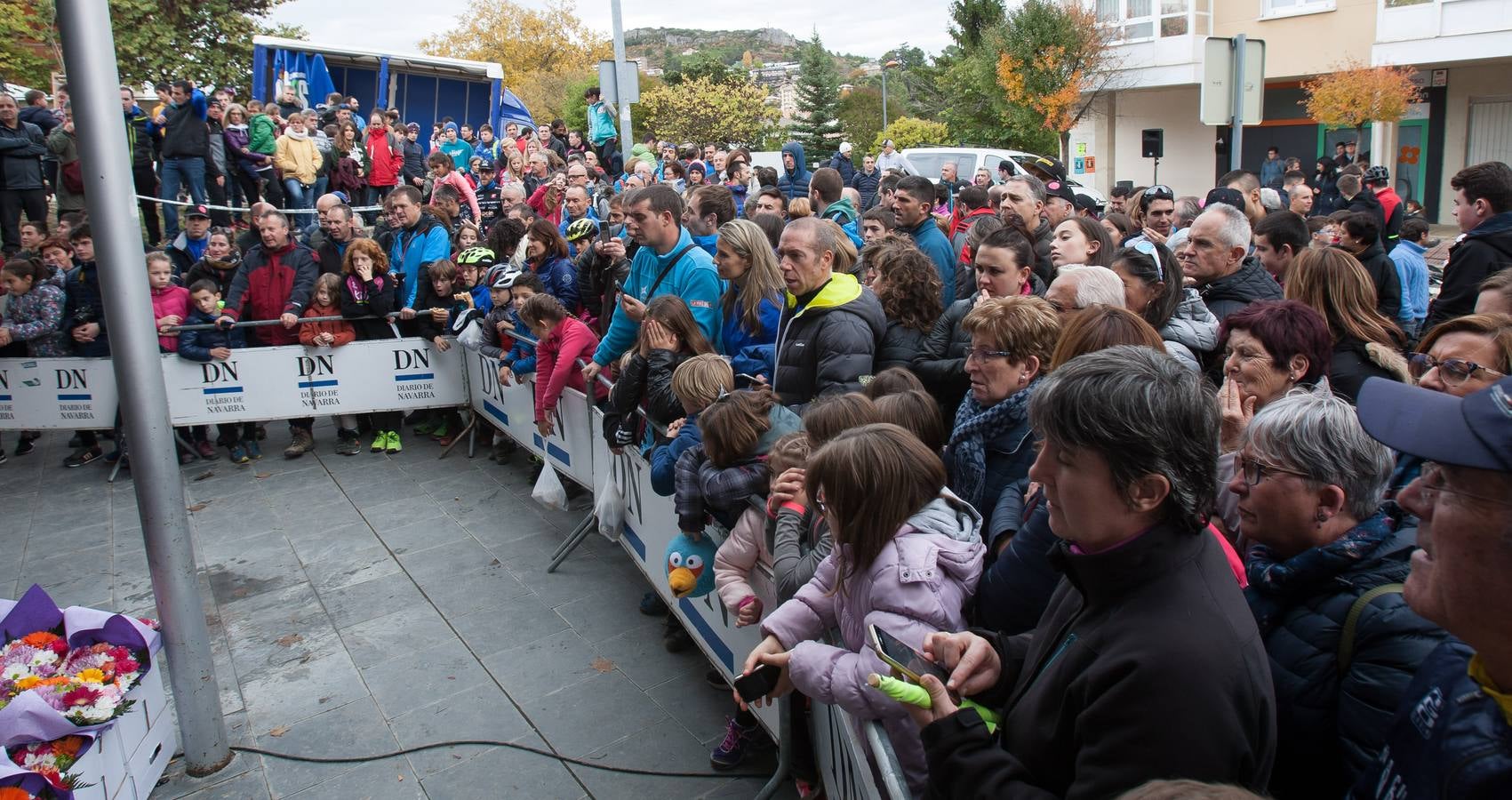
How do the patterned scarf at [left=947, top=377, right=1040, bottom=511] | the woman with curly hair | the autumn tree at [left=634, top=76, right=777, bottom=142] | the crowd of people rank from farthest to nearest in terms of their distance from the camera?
the autumn tree at [left=634, top=76, right=777, bottom=142] < the woman with curly hair < the patterned scarf at [left=947, top=377, right=1040, bottom=511] < the crowd of people

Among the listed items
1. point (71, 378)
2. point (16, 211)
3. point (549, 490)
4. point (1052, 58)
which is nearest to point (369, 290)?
point (71, 378)

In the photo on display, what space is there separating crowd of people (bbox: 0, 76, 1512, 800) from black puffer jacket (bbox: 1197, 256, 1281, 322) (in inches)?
0.6

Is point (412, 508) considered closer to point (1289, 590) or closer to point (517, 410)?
point (517, 410)

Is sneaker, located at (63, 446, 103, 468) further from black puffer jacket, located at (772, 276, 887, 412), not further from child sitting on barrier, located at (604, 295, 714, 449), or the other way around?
black puffer jacket, located at (772, 276, 887, 412)

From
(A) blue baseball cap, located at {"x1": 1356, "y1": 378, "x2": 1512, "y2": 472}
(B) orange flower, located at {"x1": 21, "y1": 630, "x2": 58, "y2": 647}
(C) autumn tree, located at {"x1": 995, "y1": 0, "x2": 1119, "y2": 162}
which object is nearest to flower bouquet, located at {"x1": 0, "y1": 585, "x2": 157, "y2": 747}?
(B) orange flower, located at {"x1": 21, "y1": 630, "x2": 58, "y2": 647}

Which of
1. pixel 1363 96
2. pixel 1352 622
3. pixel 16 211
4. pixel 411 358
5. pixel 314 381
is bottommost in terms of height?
pixel 314 381

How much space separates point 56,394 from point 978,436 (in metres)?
9.11

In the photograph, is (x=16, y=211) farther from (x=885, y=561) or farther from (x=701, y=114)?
(x=701, y=114)

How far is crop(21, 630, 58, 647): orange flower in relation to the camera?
4195 mm

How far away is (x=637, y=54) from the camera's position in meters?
160

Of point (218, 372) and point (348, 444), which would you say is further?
point (348, 444)

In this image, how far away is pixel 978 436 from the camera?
3.28m

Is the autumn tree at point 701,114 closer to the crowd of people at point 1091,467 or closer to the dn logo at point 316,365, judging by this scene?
the dn logo at point 316,365

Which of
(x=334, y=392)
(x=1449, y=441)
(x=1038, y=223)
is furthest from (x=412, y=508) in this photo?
(x=1449, y=441)
